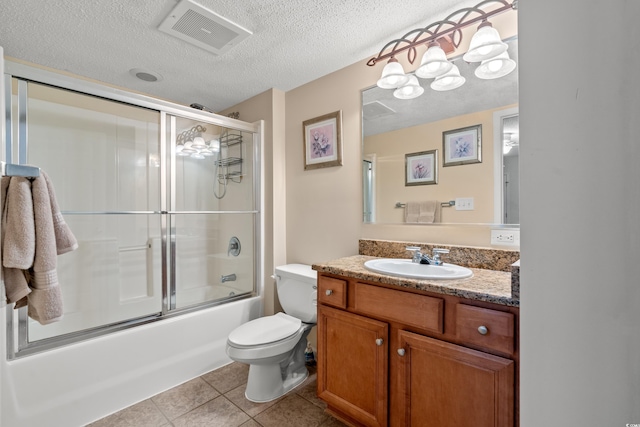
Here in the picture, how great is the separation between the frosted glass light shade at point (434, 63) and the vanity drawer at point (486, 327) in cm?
118

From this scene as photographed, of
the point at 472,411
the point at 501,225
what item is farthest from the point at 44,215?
the point at 501,225

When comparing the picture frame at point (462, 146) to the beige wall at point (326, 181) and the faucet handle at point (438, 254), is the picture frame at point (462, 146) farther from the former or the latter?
the beige wall at point (326, 181)

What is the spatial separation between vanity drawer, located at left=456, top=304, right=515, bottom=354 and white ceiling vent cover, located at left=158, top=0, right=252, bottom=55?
183cm

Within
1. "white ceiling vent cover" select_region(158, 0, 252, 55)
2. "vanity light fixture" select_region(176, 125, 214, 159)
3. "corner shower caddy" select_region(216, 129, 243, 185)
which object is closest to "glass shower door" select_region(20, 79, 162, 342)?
"vanity light fixture" select_region(176, 125, 214, 159)

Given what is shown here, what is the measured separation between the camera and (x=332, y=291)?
4.99 feet

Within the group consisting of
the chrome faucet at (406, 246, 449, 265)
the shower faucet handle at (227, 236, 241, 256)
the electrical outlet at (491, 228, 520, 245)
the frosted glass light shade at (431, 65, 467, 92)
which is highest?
the frosted glass light shade at (431, 65, 467, 92)

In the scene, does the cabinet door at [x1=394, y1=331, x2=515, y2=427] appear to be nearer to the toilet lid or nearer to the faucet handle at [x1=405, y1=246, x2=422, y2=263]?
the faucet handle at [x1=405, y1=246, x2=422, y2=263]

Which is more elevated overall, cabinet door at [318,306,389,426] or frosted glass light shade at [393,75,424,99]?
frosted glass light shade at [393,75,424,99]

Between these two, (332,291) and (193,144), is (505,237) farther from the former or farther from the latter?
(193,144)

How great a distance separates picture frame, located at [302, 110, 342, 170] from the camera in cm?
213

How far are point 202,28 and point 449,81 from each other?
1.41 metres

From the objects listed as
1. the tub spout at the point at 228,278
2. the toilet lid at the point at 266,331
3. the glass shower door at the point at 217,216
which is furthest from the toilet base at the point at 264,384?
the tub spout at the point at 228,278

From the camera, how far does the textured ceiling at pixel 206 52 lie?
4.85ft

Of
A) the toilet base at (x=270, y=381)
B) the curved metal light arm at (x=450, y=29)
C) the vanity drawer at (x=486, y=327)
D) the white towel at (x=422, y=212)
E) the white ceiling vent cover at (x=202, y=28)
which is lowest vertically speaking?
the toilet base at (x=270, y=381)
